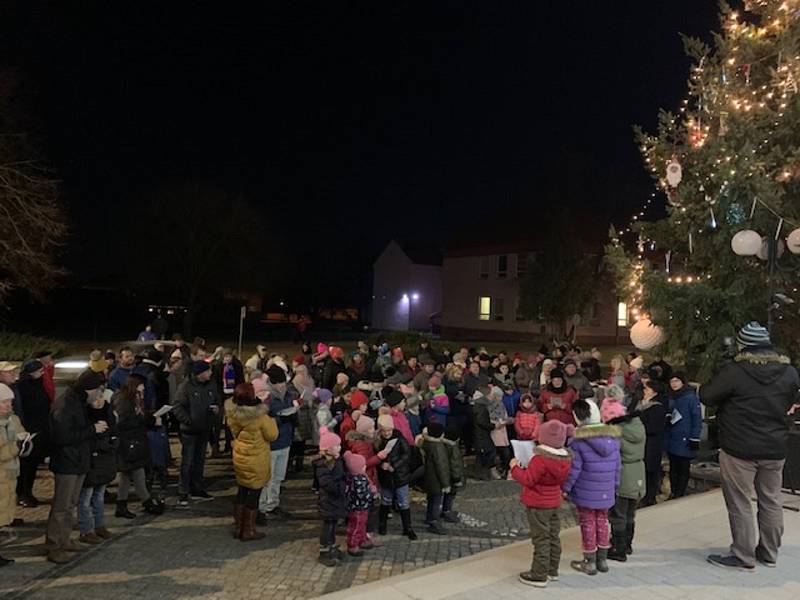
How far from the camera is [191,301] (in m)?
39.9

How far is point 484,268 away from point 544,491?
42805mm

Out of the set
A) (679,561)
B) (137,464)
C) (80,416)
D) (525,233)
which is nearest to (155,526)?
(137,464)

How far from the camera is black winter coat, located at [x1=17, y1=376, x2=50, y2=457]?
7.70 metres

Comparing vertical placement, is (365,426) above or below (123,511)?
above

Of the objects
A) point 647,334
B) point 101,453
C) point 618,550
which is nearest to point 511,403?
point 647,334

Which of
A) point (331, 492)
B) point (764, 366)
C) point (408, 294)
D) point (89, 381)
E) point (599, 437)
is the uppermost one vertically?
point (408, 294)

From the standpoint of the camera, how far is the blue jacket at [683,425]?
8445 mm

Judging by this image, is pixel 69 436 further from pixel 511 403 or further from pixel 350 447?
A: pixel 511 403

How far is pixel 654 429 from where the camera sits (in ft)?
26.0

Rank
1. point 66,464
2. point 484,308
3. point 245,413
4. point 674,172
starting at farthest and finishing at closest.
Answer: point 484,308, point 674,172, point 245,413, point 66,464

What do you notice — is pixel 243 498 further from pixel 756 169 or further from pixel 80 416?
pixel 756 169

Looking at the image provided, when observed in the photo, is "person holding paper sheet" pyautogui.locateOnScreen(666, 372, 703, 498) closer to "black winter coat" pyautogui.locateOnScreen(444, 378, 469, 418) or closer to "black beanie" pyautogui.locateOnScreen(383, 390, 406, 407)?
"black winter coat" pyautogui.locateOnScreen(444, 378, 469, 418)

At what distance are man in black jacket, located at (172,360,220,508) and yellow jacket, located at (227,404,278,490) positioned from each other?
127 cm

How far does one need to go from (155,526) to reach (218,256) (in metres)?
34.0
